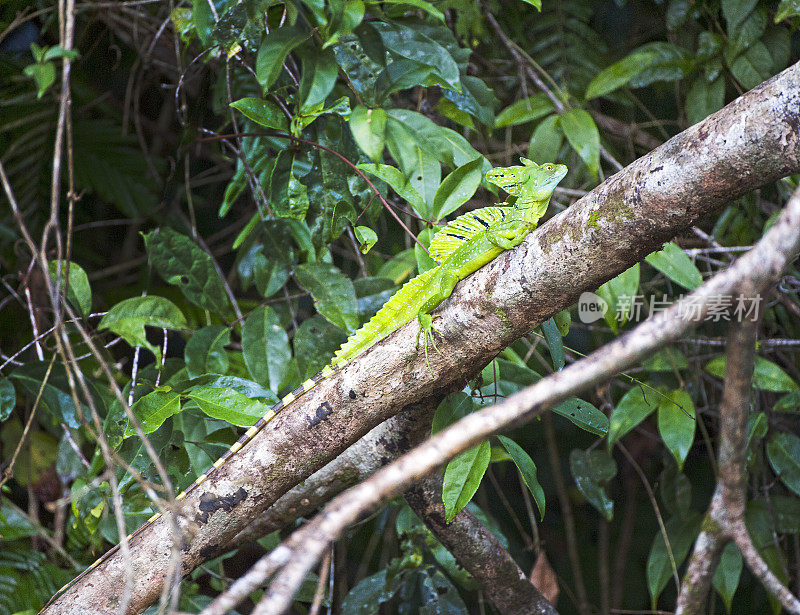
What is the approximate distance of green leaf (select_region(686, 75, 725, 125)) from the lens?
263 centimetres

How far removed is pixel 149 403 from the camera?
5.77ft

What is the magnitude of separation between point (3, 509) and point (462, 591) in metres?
2.04

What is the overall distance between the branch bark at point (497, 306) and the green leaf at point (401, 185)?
37 cm

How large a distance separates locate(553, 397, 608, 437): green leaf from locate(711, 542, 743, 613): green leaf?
3.40ft

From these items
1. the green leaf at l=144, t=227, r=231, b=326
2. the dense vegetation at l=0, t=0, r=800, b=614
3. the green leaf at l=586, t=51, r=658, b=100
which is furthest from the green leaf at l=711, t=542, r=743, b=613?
the green leaf at l=144, t=227, r=231, b=326

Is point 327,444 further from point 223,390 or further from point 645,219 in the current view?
point 645,219

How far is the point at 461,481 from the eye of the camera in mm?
1613

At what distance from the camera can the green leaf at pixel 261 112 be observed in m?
1.85

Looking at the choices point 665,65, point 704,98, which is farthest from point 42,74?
point 704,98

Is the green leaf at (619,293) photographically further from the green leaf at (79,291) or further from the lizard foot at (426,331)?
the green leaf at (79,291)

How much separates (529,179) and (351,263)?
1.48 metres

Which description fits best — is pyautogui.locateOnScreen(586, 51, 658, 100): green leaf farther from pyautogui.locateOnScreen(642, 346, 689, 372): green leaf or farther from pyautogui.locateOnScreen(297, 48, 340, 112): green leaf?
pyautogui.locateOnScreen(297, 48, 340, 112): green leaf

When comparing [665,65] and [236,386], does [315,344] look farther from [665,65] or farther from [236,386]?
[665,65]

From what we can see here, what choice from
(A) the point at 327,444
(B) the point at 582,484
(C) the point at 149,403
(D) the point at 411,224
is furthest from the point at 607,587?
(C) the point at 149,403
